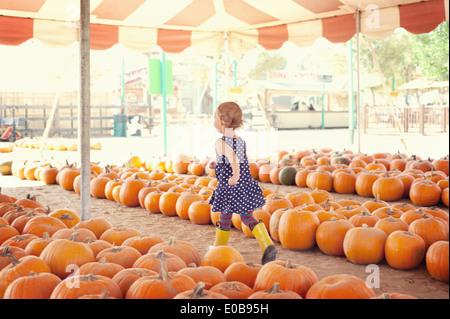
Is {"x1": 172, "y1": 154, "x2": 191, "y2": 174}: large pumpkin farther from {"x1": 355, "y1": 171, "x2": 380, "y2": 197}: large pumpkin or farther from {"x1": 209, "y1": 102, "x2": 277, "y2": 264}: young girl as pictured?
{"x1": 209, "y1": 102, "x2": 277, "y2": 264}: young girl

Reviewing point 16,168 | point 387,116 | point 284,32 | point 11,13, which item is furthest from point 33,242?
point 387,116

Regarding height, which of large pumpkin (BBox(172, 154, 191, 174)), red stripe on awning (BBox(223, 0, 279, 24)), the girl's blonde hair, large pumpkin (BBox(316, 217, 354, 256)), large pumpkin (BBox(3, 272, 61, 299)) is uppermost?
red stripe on awning (BBox(223, 0, 279, 24))

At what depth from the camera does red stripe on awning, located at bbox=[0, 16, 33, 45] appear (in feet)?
22.3

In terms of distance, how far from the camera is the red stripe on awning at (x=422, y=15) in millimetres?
6527

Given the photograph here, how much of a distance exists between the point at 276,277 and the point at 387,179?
3790 mm

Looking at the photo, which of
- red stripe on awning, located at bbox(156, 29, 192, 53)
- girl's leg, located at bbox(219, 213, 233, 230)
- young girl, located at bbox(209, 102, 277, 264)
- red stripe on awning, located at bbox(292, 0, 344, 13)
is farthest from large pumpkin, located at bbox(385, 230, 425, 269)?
red stripe on awning, located at bbox(156, 29, 192, 53)

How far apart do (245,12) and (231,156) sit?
494 cm

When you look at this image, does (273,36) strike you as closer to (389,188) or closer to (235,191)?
(389,188)

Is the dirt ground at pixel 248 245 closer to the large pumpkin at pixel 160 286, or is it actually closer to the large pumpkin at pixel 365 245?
the large pumpkin at pixel 365 245

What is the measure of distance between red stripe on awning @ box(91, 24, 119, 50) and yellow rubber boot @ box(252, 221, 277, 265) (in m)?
5.54

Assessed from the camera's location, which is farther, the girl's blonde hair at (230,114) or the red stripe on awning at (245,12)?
the red stripe on awning at (245,12)

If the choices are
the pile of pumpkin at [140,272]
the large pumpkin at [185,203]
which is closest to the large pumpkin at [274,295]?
the pile of pumpkin at [140,272]

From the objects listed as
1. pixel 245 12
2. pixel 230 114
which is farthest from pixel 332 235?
pixel 245 12

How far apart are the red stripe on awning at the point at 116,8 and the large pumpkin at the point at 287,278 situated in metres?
5.67
